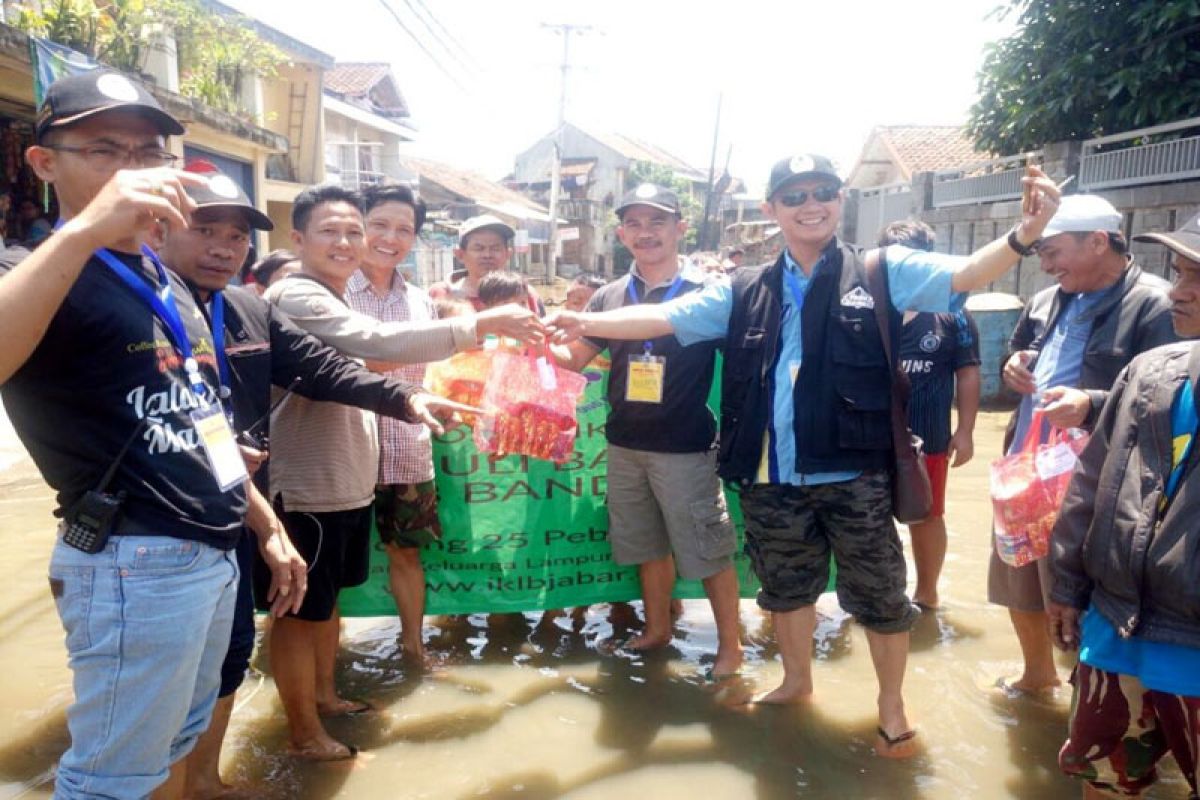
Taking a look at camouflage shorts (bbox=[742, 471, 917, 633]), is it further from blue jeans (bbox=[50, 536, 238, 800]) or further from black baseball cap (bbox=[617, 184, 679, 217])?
→ blue jeans (bbox=[50, 536, 238, 800])

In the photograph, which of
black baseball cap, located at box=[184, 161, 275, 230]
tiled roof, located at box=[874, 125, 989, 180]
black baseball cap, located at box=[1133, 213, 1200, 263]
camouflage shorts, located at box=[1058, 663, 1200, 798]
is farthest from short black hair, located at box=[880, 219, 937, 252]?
tiled roof, located at box=[874, 125, 989, 180]

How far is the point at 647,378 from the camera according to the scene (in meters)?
3.59

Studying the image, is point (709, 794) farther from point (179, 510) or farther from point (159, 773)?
point (179, 510)

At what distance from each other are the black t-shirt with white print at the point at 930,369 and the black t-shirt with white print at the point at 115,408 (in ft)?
11.0

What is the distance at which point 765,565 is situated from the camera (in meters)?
3.11

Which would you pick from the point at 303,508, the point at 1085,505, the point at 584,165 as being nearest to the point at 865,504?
the point at 1085,505

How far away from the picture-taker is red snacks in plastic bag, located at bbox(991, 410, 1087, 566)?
2709 millimetres

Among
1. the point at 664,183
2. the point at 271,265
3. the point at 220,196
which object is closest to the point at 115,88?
the point at 220,196

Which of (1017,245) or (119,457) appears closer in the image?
(119,457)

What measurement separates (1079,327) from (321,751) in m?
3.18

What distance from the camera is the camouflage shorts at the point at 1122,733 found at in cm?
208

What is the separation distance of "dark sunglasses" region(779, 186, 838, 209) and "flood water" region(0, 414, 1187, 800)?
2011 millimetres

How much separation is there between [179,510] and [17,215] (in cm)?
1026

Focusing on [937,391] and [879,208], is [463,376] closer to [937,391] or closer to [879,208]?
[937,391]
